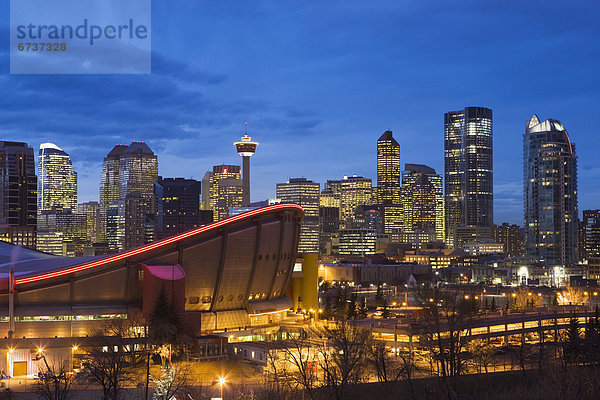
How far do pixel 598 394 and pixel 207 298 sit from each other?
44.1 m

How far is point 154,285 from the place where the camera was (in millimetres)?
75938

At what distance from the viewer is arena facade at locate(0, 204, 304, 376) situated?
73062 mm

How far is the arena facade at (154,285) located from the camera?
73062 millimetres

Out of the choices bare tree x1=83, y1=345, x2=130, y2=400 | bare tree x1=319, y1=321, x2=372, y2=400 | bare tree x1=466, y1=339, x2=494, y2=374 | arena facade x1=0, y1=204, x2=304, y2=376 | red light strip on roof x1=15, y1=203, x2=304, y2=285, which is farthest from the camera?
red light strip on roof x1=15, y1=203, x2=304, y2=285

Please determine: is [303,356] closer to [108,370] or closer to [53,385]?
[108,370]

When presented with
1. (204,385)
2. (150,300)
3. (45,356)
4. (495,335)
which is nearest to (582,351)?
(495,335)

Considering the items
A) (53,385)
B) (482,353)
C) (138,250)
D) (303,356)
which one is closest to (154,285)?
(138,250)

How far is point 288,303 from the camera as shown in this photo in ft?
317

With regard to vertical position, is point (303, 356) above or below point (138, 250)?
below

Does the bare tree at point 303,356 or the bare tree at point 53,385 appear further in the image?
the bare tree at point 303,356

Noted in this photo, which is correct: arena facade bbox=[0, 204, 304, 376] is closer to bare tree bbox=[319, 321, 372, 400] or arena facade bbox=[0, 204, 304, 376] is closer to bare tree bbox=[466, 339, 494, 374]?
bare tree bbox=[319, 321, 372, 400]

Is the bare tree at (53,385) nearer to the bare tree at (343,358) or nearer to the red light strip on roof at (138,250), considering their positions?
the red light strip on roof at (138,250)

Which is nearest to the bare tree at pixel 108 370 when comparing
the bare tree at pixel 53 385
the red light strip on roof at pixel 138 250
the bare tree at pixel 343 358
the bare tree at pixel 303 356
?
the bare tree at pixel 53 385

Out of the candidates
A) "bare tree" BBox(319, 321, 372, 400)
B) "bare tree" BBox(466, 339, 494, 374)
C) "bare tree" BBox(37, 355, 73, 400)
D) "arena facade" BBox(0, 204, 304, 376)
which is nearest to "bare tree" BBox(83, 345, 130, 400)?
"bare tree" BBox(37, 355, 73, 400)
